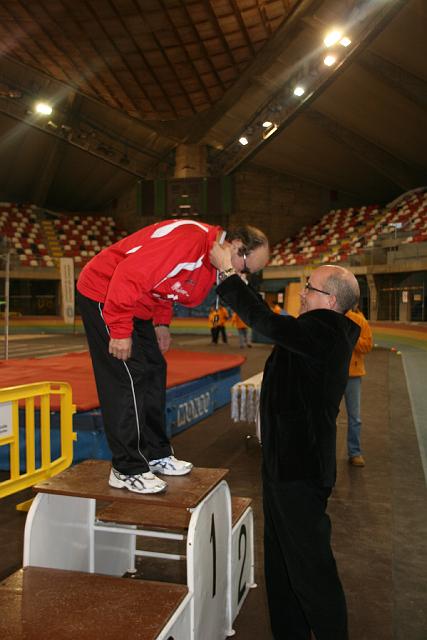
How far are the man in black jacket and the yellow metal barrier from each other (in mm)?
2288

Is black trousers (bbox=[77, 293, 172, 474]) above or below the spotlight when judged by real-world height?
below

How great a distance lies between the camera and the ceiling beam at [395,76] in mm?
17719

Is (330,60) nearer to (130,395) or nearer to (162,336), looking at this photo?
(162,336)

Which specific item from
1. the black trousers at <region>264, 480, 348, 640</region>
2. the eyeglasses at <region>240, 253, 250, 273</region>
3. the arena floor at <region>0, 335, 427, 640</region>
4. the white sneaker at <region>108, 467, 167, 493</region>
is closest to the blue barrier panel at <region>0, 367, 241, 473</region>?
the arena floor at <region>0, 335, 427, 640</region>

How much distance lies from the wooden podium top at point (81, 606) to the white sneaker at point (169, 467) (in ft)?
2.45

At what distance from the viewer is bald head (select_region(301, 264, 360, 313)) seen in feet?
7.11

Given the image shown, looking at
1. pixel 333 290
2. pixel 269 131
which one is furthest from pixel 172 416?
pixel 269 131

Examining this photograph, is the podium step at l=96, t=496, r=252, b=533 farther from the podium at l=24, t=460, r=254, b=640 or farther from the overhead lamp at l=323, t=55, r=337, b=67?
the overhead lamp at l=323, t=55, r=337, b=67

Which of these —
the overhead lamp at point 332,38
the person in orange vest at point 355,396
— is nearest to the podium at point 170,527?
the person in orange vest at point 355,396

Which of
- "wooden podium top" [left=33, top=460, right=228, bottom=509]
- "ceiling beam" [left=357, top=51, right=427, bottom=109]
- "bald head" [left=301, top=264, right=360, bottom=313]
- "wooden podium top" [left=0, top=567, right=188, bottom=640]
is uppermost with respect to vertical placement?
"ceiling beam" [left=357, top=51, right=427, bottom=109]

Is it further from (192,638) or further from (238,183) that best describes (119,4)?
(238,183)

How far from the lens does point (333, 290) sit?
2164 mm

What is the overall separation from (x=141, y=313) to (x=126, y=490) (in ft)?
2.90

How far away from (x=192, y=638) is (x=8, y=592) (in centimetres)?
68
